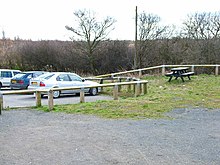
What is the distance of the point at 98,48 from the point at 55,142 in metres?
30.4

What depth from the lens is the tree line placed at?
1102 inches

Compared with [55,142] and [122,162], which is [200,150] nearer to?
[122,162]

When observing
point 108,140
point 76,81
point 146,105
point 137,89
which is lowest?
point 108,140

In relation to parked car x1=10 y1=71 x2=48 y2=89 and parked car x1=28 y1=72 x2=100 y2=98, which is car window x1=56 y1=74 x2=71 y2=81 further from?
parked car x1=10 y1=71 x2=48 y2=89

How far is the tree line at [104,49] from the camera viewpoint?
2798 centimetres

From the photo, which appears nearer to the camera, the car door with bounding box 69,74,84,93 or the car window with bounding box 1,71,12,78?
the car door with bounding box 69,74,84,93

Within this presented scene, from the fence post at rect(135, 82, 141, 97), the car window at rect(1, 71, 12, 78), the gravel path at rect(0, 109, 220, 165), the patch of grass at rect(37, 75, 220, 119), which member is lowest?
the gravel path at rect(0, 109, 220, 165)

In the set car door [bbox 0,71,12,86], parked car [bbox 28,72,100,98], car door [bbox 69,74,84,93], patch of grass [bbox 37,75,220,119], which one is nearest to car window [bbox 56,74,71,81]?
parked car [bbox 28,72,100,98]

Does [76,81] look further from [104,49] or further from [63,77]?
[104,49]

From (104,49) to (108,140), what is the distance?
3101 centimetres

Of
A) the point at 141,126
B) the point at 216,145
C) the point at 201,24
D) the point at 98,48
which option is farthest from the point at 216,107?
the point at 98,48

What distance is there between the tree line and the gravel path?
19096 mm

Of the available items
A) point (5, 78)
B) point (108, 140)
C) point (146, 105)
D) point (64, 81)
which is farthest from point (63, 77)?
point (108, 140)

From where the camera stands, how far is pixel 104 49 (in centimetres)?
3641
